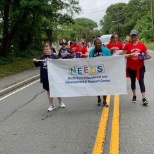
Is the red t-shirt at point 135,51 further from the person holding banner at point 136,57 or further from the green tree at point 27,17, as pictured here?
the green tree at point 27,17

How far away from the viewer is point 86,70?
8344 mm

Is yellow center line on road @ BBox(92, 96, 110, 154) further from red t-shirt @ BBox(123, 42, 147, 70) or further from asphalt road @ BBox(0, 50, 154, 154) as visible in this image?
red t-shirt @ BBox(123, 42, 147, 70)

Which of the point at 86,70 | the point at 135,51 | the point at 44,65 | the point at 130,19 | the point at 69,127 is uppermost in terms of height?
the point at 130,19

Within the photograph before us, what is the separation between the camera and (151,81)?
12.2m

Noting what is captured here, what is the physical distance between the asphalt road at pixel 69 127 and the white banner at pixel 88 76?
16.4 inches

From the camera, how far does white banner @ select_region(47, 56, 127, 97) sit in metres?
8.27

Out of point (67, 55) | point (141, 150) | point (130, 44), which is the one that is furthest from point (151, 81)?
point (141, 150)

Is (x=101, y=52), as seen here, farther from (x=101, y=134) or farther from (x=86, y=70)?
(x=101, y=134)

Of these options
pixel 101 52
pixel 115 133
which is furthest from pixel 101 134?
pixel 101 52

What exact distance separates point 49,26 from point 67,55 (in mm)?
25216

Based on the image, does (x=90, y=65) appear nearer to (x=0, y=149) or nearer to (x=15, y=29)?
(x=0, y=149)

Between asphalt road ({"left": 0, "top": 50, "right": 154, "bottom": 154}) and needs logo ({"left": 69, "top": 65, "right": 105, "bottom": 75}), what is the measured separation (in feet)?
2.77

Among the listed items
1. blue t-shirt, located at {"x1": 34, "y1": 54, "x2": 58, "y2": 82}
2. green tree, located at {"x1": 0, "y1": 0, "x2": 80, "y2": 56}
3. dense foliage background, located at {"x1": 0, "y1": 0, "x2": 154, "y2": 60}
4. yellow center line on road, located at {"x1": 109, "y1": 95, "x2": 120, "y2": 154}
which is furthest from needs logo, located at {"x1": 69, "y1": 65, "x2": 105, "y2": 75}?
green tree, located at {"x1": 0, "y1": 0, "x2": 80, "y2": 56}

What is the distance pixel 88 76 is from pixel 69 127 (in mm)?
2075
